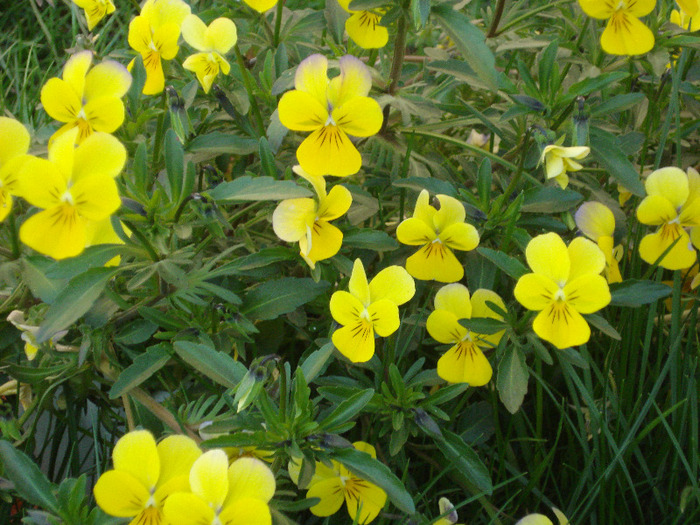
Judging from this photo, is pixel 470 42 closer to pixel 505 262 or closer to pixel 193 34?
pixel 505 262

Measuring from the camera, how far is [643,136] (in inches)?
59.2

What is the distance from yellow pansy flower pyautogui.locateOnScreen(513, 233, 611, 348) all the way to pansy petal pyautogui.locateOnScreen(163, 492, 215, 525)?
54 cm

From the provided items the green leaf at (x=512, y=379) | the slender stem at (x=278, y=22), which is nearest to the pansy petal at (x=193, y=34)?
the slender stem at (x=278, y=22)

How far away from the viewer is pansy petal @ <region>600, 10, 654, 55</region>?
1285mm

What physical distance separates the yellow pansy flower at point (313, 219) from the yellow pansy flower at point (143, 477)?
0.39 metres

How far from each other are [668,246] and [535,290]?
0.35 metres

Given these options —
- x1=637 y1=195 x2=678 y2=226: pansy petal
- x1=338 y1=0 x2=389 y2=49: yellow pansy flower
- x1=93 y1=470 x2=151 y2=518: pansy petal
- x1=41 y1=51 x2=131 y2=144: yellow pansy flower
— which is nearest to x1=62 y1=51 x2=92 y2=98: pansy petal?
x1=41 y1=51 x2=131 y2=144: yellow pansy flower

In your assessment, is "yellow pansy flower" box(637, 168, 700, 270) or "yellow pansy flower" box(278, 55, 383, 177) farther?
"yellow pansy flower" box(637, 168, 700, 270)

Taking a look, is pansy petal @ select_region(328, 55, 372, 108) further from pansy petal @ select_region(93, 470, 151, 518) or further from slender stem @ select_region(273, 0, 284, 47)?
pansy petal @ select_region(93, 470, 151, 518)

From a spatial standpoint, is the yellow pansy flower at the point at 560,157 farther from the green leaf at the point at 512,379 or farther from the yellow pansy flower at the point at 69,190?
the yellow pansy flower at the point at 69,190

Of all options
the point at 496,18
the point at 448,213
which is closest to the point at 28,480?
the point at 448,213

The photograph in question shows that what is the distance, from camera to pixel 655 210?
1274 millimetres

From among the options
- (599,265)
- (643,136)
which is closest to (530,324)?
(599,265)

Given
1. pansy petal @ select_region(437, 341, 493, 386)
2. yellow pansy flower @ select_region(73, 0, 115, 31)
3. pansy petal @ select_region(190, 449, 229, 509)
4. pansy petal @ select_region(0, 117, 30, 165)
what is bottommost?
pansy petal @ select_region(437, 341, 493, 386)
